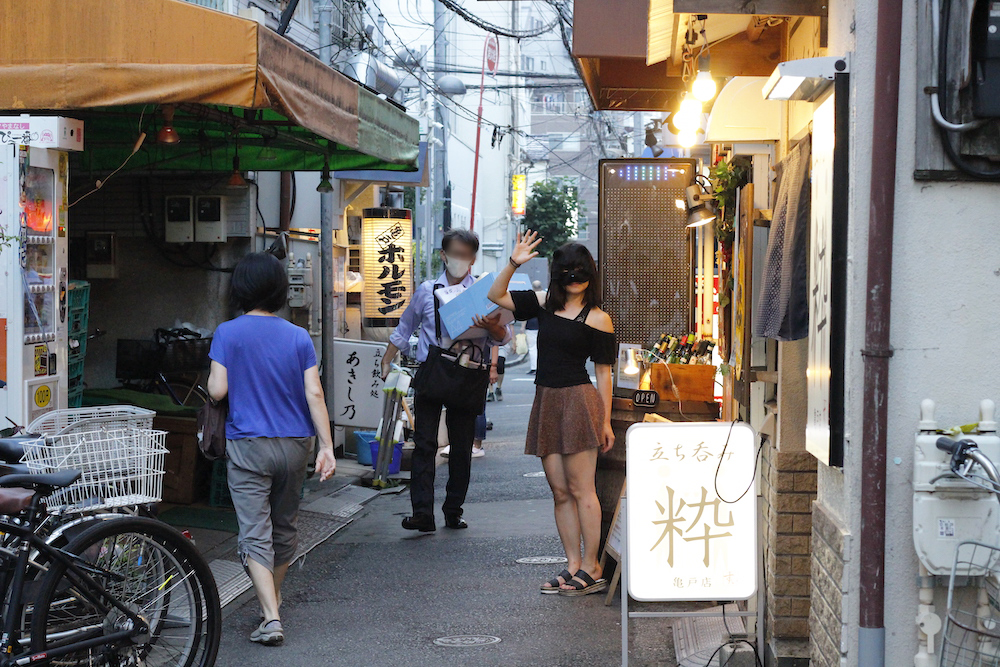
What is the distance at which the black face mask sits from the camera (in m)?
6.55

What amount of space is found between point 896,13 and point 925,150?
48 cm

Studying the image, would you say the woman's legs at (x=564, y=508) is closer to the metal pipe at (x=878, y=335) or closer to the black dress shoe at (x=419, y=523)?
the black dress shoe at (x=419, y=523)

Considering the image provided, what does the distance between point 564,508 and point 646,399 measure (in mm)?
891

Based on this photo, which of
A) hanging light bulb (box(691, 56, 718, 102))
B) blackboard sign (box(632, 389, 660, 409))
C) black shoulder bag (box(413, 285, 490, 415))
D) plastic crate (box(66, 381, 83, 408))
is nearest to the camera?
hanging light bulb (box(691, 56, 718, 102))

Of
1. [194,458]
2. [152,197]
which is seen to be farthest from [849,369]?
[152,197]

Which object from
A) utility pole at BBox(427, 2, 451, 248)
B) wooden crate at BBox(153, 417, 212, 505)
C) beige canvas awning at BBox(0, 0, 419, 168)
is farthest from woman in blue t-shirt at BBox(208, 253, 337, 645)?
utility pole at BBox(427, 2, 451, 248)

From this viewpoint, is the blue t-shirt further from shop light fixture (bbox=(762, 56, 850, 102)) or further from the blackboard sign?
shop light fixture (bbox=(762, 56, 850, 102))

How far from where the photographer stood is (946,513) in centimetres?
362

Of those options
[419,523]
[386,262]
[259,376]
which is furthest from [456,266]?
[386,262]

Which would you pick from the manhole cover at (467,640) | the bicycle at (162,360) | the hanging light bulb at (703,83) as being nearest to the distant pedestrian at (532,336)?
the bicycle at (162,360)

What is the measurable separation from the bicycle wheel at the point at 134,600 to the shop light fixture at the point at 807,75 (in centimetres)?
320

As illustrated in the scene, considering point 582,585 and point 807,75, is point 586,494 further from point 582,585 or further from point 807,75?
point 807,75

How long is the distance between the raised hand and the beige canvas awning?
1659 millimetres

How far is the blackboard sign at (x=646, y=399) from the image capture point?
22.5 ft
